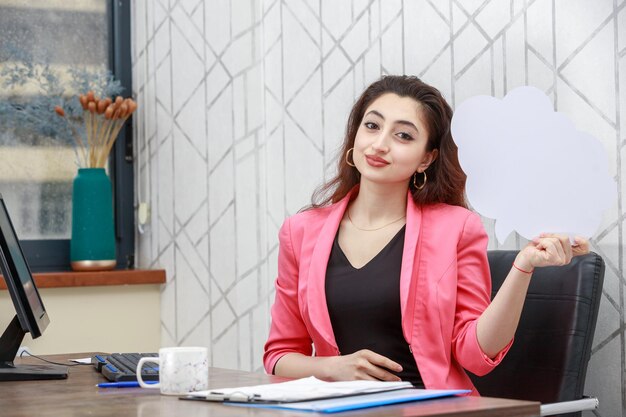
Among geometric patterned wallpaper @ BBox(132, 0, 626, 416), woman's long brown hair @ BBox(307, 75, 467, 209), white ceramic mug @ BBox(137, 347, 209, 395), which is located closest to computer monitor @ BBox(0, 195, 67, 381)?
white ceramic mug @ BBox(137, 347, 209, 395)

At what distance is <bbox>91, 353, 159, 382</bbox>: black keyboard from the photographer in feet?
5.52

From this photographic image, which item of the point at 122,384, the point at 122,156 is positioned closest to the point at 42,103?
the point at 122,156

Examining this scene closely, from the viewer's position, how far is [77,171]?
3.68 m

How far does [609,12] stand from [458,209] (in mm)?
523

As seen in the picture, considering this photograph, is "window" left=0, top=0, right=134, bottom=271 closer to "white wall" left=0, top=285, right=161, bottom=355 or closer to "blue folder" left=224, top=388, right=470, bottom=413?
"white wall" left=0, top=285, right=161, bottom=355

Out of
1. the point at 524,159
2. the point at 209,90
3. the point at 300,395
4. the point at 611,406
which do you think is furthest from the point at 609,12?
the point at 209,90

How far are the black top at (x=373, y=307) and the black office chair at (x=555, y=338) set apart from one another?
21 cm

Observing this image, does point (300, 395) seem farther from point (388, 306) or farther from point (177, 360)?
point (388, 306)

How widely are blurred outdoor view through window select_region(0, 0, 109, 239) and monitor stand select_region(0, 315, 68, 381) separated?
1690 mm

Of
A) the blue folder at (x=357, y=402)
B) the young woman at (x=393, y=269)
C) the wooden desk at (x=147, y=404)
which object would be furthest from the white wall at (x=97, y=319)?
the blue folder at (x=357, y=402)

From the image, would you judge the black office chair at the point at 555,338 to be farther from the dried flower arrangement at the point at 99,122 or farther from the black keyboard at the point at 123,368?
the dried flower arrangement at the point at 99,122

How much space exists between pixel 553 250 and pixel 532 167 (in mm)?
154

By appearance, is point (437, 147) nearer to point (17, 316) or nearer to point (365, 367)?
point (365, 367)

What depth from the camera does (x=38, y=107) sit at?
359 centimetres
